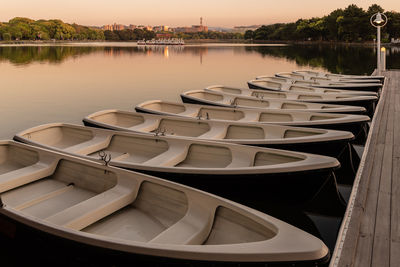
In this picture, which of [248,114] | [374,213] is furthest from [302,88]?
[374,213]

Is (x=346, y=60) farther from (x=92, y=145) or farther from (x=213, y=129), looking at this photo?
(x=92, y=145)

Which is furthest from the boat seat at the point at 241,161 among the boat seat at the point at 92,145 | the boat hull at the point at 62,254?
the boat hull at the point at 62,254

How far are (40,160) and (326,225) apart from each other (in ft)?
17.8

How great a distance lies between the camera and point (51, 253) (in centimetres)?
439

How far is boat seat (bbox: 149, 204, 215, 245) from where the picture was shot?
410 centimetres

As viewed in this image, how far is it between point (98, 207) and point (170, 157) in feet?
7.50

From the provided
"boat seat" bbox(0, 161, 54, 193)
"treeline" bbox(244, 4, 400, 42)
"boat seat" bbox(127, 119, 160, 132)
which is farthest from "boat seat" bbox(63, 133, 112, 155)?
"treeline" bbox(244, 4, 400, 42)

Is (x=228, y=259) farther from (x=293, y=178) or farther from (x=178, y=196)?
(x=293, y=178)

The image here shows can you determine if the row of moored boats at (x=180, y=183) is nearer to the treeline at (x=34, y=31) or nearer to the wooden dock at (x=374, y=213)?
the wooden dock at (x=374, y=213)

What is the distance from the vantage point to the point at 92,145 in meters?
7.80

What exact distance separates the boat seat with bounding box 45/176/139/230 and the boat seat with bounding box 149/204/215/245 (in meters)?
1.02

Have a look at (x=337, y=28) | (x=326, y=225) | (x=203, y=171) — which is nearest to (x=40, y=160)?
(x=203, y=171)

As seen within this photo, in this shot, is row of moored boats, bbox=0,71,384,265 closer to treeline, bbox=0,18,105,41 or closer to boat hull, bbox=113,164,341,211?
boat hull, bbox=113,164,341,211

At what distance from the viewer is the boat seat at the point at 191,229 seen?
13.4ft
